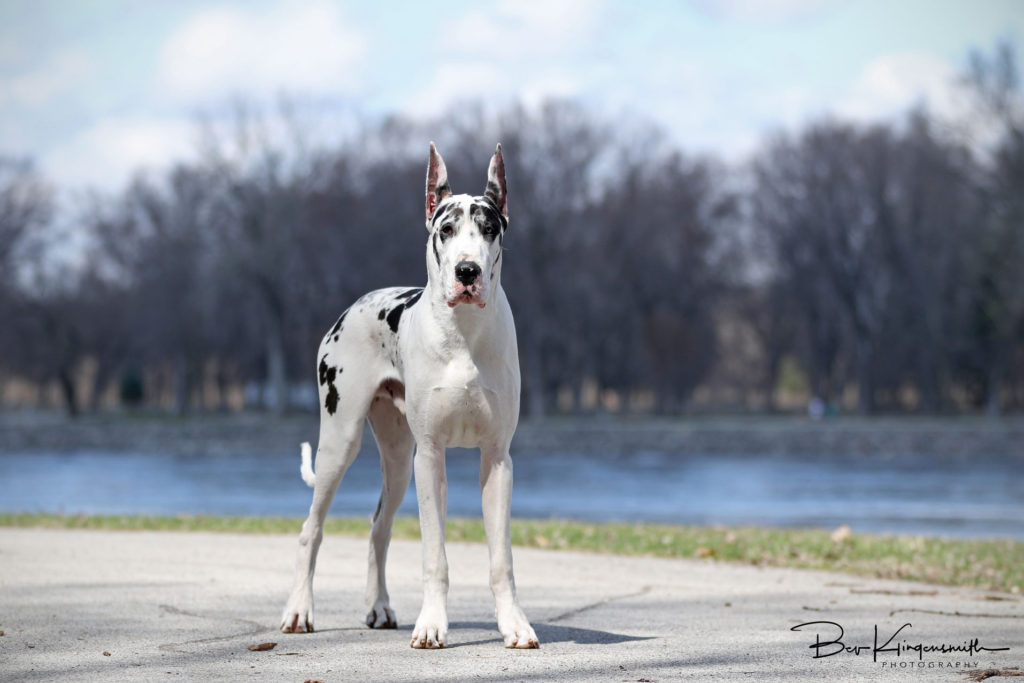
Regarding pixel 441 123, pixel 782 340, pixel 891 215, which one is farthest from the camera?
pixel 782 340

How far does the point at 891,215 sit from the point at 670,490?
41.2m

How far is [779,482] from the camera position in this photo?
31.0 m

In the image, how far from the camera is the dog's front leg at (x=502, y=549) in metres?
6.60

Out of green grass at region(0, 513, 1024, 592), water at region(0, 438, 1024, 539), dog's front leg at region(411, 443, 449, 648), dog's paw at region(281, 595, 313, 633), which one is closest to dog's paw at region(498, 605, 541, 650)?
dog's front leg at region(411, 443, 449, 648)

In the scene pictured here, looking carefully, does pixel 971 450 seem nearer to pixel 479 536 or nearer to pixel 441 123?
pixel 441 123


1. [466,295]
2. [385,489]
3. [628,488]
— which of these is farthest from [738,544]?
[628,488]

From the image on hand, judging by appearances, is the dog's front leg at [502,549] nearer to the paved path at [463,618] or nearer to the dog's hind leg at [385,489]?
the paved path at [463,618]

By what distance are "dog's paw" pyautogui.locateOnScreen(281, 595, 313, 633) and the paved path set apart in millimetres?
100

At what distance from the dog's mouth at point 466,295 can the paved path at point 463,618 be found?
1736 mm

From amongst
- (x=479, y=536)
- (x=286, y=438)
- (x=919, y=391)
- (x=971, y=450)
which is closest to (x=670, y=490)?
(x=479, y=536)

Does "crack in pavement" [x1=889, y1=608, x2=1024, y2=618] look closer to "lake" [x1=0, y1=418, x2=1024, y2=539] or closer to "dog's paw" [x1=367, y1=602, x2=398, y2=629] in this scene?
"dog's paw" [x1=367, y1=602, x2=398, y2=629]

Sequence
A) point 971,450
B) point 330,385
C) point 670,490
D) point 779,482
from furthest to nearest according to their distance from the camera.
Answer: point 971,450 → point 779,482 → point 670,490 → point 330,385

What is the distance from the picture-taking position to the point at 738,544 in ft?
41.0
